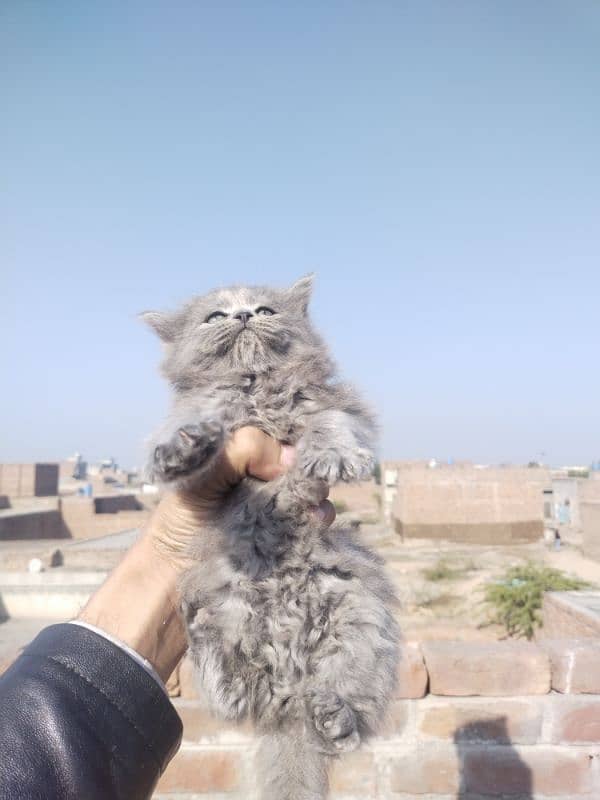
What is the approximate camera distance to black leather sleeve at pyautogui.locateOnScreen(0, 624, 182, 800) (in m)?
1.61

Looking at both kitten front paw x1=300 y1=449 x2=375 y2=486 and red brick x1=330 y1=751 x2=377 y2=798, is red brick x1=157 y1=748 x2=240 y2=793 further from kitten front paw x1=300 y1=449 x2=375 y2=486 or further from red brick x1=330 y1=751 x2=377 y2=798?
kitten front paw x1=300 y1=449 x2=375 y2=486

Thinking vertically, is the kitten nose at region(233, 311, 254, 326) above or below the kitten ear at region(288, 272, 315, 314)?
below

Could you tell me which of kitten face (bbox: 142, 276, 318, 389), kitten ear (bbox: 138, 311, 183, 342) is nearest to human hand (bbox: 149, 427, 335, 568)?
kitten face (bbox: 142, 276, 318, 389)

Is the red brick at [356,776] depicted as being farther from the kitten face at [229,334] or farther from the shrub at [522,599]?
the shrub at [522,599]

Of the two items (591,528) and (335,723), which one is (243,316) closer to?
(335,723)

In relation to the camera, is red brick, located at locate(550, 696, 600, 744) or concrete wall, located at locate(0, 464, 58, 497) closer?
red brick, located at locate(550, 696, 600, 744)

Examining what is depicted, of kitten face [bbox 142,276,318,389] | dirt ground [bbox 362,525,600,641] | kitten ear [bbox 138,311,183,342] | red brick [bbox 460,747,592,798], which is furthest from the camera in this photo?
dirt ground [bbox 362,525,600,641]

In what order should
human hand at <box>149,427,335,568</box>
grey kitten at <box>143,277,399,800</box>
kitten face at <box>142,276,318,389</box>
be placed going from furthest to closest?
kitten face at <box>142,276,318,389</box>
human hand at <box>149,427,335,568</box>
grey kitten at <box>143,277,399,800</box>

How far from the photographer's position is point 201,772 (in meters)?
3.44

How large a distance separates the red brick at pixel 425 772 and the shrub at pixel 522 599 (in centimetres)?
989

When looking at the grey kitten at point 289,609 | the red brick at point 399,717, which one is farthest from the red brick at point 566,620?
the grey kitten at point 289,609

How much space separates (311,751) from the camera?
2.21 metres

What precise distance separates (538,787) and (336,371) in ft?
9.02

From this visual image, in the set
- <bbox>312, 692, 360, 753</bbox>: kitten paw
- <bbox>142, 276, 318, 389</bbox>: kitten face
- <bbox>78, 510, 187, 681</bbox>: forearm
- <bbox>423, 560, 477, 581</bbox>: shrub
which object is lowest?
<bbox>423, 560, 477, 581</bbox>: shrub
